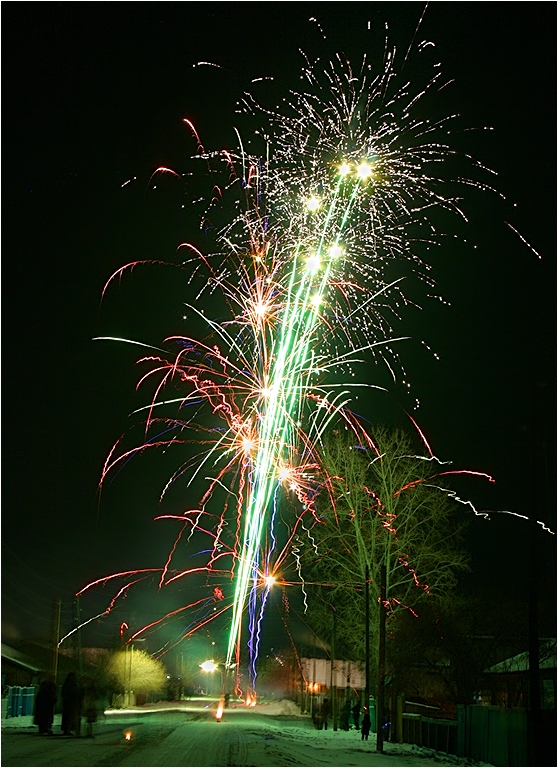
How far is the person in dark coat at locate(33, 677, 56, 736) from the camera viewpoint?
2106 cm

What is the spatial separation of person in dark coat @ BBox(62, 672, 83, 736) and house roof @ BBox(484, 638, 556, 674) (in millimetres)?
14868

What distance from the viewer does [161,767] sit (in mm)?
15500

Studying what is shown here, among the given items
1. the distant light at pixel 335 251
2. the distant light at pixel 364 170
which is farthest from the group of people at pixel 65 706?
the distant light at pixel 364 170

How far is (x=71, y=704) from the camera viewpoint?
21.0 meters

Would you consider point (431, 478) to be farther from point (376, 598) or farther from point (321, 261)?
point (321, 261)

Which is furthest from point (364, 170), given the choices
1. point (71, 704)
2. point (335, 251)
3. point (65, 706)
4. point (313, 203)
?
point (65, 706)

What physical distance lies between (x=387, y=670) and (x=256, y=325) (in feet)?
65.4

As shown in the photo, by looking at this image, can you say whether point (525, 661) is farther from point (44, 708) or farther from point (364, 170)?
point (364, 170)

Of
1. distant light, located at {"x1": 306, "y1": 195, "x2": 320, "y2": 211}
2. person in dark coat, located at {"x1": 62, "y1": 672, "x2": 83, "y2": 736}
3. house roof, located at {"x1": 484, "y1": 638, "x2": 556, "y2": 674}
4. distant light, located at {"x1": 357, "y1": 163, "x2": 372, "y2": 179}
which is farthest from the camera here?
house roof, located at {"x1": 484, "y1": 638, "x2": 556, "y2": 674}

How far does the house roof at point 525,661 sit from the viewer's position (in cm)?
2978

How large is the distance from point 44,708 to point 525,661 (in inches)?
719

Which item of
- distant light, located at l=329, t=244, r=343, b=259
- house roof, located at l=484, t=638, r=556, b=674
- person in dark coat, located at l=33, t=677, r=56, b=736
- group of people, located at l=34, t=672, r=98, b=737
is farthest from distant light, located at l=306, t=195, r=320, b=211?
house roof, located at l=484, t=638, r=556, b=674

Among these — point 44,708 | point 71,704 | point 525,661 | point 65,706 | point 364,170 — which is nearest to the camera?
point 364,170

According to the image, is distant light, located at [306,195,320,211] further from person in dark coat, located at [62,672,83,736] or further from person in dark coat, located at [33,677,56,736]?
person in dark coat, located at [33,677,56,736]
